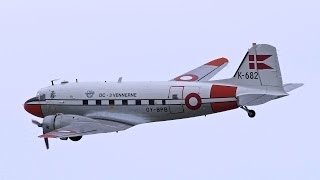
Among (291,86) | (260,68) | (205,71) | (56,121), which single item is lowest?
(56,121)

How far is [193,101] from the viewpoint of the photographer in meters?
67.3

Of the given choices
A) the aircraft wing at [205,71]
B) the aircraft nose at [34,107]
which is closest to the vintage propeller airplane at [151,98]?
the aircraft nose at [34,107]

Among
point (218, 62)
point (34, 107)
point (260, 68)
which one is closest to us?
point (260, 68)

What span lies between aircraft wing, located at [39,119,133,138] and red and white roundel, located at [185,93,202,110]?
4.27m

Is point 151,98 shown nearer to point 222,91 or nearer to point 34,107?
point 222,91

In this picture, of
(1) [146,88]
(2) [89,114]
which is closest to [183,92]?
(1) [146,88]

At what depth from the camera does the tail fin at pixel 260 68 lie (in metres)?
66.0

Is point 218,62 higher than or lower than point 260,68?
lower

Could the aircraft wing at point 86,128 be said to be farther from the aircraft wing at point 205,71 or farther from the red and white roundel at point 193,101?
the aircraft wing at point 205,71

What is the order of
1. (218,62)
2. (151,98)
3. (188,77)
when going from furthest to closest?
(218,62)
(188,77)
(151,98)

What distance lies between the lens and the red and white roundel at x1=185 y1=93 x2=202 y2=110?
6725 cm

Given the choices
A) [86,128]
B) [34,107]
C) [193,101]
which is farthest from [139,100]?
[34,107]

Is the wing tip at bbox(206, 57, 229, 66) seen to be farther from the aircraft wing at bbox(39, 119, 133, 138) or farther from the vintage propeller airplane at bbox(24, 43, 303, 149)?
the aircraft wing at bbox(39, 119, 133, 138)

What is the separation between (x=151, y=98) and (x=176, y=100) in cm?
176
